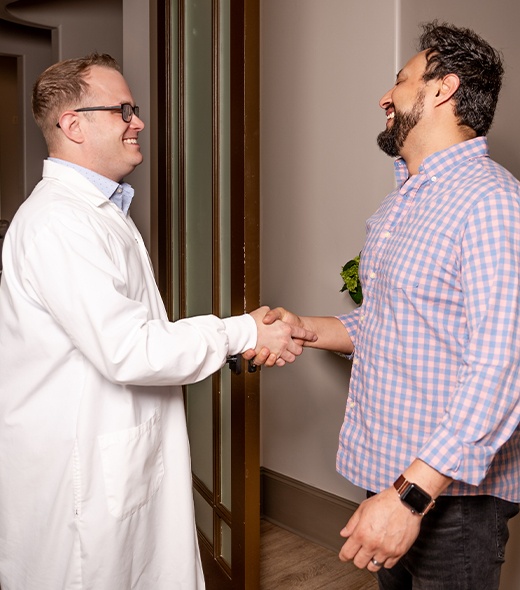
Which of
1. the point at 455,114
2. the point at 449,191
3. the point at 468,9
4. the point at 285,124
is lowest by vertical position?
the point at 449,191

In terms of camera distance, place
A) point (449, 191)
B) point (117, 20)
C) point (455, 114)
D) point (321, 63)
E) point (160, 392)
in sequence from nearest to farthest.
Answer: point (449, 191)
point (455, 114)
point (160, 392)
point (321, 63)
point (117, 20)

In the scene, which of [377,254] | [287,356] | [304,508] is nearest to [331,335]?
[287,356]

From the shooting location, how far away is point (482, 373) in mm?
1188

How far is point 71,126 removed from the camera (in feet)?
5.62

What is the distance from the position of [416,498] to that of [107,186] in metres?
1.09

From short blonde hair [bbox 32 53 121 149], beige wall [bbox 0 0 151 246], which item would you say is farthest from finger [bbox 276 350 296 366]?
beige wall [bbox 0 0 151 246]

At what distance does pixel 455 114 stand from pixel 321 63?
1467 millimetres

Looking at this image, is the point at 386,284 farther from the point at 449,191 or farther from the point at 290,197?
the point at 290,197

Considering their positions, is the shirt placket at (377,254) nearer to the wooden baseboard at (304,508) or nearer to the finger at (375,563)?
the finger at (375,563)

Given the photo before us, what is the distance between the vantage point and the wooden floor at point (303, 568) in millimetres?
2643

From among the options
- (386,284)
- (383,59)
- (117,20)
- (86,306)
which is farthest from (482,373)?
(117,20)

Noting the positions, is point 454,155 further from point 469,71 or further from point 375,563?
point 375,563

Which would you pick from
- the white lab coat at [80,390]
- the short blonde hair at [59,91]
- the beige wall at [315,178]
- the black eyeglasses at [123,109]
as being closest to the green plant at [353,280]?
the beige wall at [315,178]

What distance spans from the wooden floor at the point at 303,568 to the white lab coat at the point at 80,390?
1.15 metres
